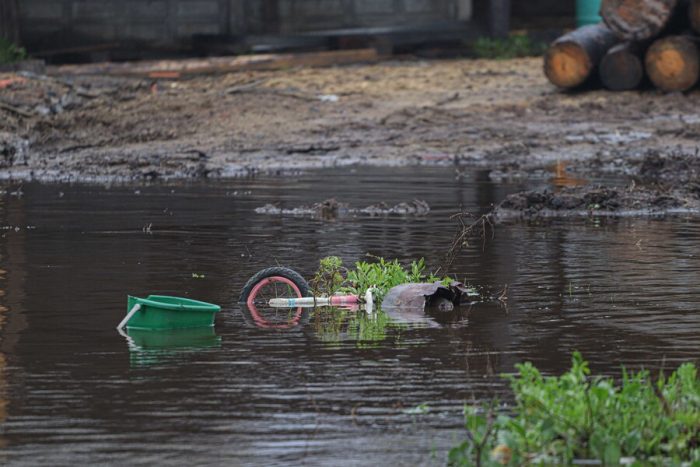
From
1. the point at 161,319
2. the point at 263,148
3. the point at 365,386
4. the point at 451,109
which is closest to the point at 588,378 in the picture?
the point at 365,386

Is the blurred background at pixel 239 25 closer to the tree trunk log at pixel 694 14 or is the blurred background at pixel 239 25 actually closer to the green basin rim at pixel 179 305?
the tree trunk log at pixel 694 14

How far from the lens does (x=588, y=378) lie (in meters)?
7.69

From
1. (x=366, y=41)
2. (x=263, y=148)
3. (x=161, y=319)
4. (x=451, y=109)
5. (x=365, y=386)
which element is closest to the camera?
(x=365, y=386)

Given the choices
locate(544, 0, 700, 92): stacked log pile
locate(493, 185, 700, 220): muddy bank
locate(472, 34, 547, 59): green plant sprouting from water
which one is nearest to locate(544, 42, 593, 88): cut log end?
locate(544, 0, 700, 92): stacked log pile

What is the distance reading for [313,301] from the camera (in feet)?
32.7

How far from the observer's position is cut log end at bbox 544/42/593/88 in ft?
71.4

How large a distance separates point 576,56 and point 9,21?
10739 mm

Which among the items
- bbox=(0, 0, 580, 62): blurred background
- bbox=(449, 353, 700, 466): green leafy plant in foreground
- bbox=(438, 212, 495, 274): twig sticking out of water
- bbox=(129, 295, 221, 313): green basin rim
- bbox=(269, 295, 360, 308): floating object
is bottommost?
bbox=(449, 353, 700, 466): green leafy plant in foreground

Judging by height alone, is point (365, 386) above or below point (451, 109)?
below

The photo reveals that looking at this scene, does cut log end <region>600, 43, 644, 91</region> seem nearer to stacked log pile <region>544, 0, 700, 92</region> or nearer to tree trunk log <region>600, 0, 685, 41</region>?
stacked log pile <region>544, 0, 700, 92</region>

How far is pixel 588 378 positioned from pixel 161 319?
2848 mm

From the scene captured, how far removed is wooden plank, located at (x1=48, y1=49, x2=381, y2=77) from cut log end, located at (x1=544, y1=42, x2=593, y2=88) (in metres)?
5.29

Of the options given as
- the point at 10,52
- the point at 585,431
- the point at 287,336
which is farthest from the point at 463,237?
the point at 10,52

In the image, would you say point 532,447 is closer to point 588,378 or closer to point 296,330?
point 588,378
